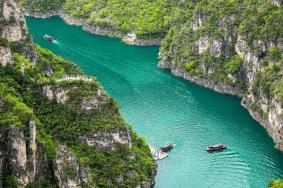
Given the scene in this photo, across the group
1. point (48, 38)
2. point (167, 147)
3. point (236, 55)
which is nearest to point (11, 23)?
point (167, 147)

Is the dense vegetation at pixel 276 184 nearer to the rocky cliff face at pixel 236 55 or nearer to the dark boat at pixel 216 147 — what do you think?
the dark boat at pixel 216 147

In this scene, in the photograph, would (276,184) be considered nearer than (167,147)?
Yes

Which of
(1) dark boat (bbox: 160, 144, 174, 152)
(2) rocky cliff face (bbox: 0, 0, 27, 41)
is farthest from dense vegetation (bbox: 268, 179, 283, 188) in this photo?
(2) rocky cliff face (bbox: 0, 0, 27, 41)

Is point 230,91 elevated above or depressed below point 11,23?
below

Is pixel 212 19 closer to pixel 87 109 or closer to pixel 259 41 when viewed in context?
Answer: pixel 259 41

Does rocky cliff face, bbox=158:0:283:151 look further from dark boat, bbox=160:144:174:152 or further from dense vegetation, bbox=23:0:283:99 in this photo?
dark boat, bbox=160:144:174:152

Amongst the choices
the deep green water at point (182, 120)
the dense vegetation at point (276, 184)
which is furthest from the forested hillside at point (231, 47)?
the dense vegetation at point (276, 184)

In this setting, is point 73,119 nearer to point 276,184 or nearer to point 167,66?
point 276,184
